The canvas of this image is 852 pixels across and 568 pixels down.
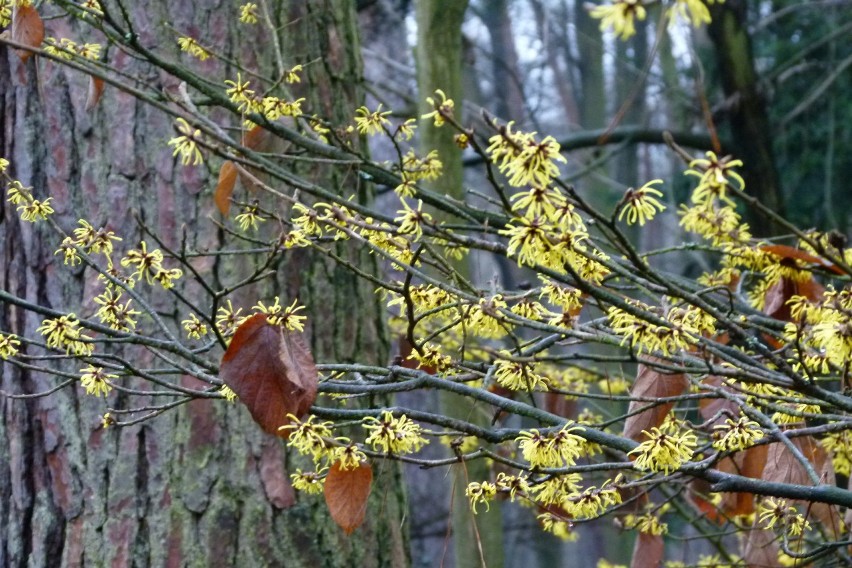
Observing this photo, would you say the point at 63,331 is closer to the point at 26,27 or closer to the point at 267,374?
the point at 267,374

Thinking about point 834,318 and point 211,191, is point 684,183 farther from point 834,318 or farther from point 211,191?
point 834,318

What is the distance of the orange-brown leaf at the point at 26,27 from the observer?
1764 millimetres

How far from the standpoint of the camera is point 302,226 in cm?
146

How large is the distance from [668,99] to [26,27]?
7.40 meters

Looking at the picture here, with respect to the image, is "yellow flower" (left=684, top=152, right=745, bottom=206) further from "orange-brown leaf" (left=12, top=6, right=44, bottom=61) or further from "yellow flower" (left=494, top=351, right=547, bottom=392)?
"orange-brown leaf" (left=12, top=6, right=44, bottom=61)

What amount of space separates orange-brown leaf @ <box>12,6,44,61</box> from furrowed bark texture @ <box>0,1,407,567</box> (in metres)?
0.64

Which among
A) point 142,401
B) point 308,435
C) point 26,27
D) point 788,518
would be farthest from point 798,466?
point 26,27

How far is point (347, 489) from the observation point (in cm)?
139

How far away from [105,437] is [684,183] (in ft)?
22.3

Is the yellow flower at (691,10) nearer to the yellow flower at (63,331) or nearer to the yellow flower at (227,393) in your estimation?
the yellow flower at (227,393)

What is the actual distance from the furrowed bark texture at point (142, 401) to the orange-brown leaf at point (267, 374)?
3.36 feet

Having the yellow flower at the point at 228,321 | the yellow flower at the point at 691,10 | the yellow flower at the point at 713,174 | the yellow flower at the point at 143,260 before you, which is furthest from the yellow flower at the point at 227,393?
the yellow flower at the point at 691,10

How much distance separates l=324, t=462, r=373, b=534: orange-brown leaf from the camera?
1.38 m

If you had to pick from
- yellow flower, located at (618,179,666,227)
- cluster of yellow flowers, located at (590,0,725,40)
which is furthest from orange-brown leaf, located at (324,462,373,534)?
cluster of yellow flowers, located at (590,0,725,40)
